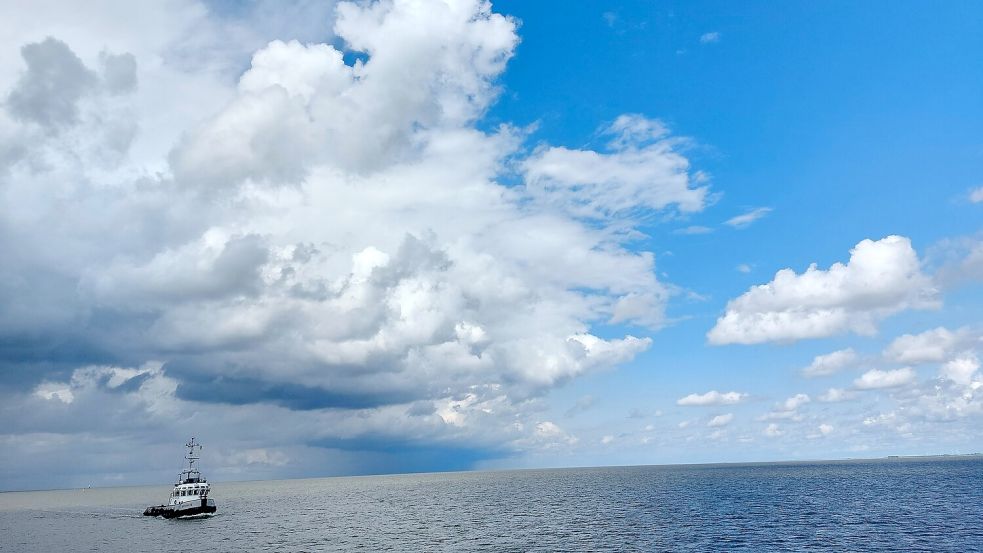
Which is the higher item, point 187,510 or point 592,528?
point 187,510

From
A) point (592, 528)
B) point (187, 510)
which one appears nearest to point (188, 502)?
point (187, 510)

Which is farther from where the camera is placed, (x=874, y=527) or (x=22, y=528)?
(x=22, y=528)

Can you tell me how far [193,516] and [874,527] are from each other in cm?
16440

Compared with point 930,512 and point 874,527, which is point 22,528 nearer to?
point 874,527

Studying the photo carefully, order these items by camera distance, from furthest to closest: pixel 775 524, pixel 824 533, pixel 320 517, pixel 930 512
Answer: pixel 320 517 → pixel 930 512 → pixel 775 524 → pixel 824 533

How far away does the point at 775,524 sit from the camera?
4631 inches

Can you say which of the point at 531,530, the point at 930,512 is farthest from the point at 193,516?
the point at 930,512

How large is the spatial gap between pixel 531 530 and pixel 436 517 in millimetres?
46781

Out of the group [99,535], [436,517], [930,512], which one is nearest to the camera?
[930,512]

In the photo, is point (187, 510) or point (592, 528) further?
point (187, 510)

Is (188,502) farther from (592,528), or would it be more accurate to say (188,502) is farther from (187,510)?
(592,528)

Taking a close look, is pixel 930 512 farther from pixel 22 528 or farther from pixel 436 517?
pixel 22 528

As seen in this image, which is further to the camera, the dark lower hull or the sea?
the dark lower hull

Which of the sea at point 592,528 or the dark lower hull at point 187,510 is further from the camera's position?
the dark lower hull at point 187,510
